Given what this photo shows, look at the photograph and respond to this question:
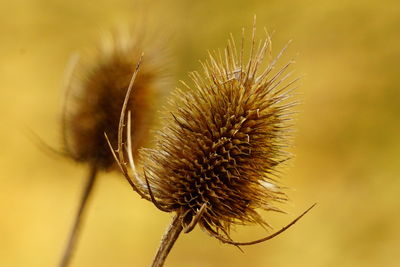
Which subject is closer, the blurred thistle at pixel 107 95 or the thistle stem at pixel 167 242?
the thistle stem at pixel 167 242

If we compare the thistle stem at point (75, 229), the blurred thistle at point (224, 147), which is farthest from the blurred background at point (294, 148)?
the blurred thistle at point (224, 147)

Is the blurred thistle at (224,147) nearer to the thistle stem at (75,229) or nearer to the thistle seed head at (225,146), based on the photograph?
the thistle seed head at (225,146)

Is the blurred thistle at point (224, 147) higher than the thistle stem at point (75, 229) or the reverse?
higher

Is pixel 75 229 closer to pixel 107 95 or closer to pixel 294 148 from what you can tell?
pixel 107 95

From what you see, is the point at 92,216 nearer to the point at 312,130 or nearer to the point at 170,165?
the point at 312,130

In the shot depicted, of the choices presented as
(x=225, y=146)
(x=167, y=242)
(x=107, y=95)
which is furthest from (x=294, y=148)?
(x=167, y=242)

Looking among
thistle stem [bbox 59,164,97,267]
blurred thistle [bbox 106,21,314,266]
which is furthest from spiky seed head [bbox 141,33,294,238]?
thistle stem [bbox 59,164,97,267]

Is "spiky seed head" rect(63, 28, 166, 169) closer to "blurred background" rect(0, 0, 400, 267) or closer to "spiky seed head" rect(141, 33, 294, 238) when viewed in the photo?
"spiky seed head" rect(141, 33, 294, 238)
